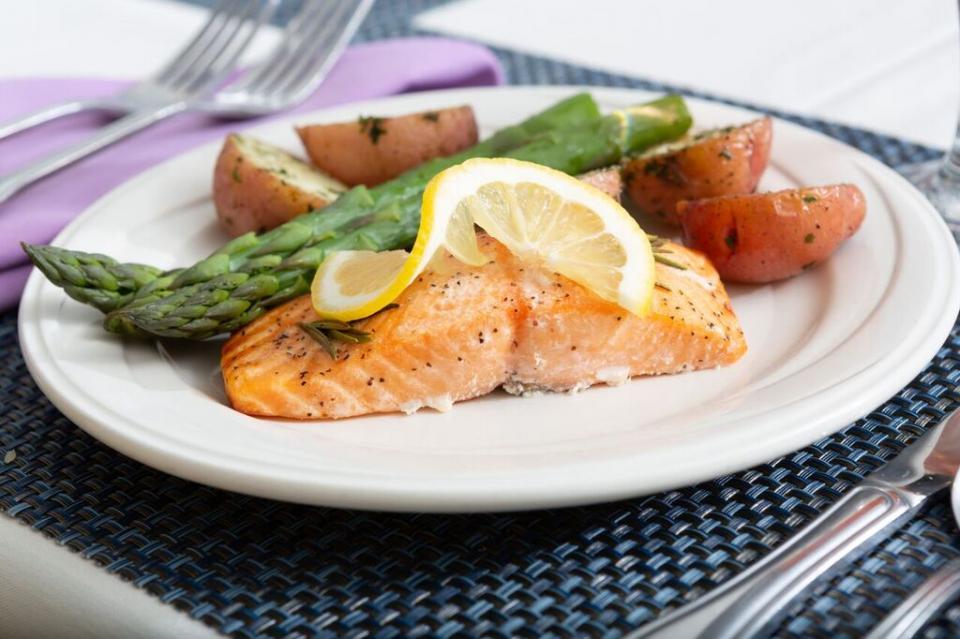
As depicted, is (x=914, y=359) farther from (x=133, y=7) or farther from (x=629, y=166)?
(x=133, y=7)

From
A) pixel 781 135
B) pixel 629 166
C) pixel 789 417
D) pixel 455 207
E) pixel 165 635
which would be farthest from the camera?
pixel 781 135

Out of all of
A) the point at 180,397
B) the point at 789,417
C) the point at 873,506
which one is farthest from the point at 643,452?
the point at 180,397

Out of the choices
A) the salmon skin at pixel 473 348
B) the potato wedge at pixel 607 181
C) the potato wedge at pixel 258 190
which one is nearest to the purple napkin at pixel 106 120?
the potato wedge at pixel 258 190

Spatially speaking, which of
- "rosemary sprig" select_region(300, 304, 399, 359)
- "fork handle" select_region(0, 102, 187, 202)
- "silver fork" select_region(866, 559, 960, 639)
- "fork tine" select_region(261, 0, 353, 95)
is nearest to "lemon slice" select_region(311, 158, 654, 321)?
"rosemary sprig" select_region(300, 304, 399, 359)

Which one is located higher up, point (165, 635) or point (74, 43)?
point (74, 43)

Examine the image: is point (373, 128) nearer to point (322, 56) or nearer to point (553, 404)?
point (322, 56)

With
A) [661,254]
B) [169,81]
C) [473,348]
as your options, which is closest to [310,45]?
[169,81]
